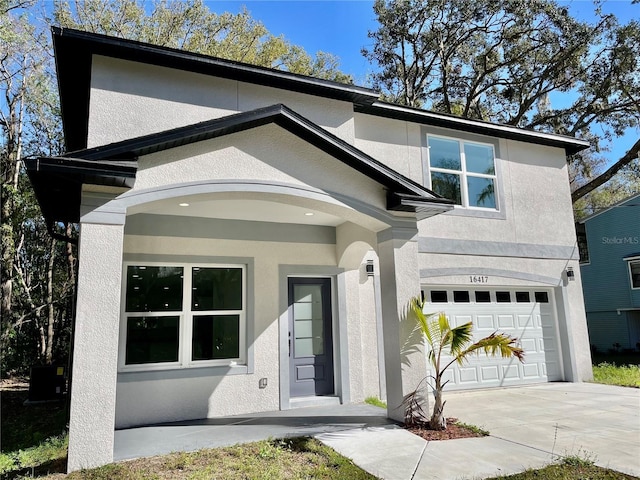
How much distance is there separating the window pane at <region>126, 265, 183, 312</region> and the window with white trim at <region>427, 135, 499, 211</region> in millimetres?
6115

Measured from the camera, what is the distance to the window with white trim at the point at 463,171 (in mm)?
10609

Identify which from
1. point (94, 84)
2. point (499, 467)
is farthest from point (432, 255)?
point (94, 84)

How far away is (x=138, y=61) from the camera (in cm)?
708

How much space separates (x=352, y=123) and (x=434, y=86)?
15121 mm

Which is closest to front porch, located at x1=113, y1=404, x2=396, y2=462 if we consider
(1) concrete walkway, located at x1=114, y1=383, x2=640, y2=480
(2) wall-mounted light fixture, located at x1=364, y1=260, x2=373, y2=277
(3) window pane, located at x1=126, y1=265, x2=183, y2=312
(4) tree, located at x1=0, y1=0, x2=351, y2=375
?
(1) concrete walkway, located at x1=114, y1=383, x2=640, y2=480

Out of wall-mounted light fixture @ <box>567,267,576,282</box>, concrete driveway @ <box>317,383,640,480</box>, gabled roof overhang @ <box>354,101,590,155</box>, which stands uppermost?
gabled roof overhang @ <box>354,101,590,155</box>

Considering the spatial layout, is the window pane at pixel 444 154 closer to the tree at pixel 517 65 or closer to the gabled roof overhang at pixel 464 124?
the gabled roof overhang at pixel 464 124

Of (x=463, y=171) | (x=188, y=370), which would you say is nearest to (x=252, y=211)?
(x=188, y=370)

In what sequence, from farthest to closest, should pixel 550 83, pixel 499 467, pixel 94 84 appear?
pixel 550 83, pixel 94 84, pixel 499 467

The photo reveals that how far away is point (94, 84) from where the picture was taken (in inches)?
266

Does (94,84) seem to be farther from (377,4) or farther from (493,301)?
(377,4)

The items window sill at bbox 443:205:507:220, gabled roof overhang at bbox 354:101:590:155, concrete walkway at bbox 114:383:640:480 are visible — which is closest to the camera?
A: concrete walkway at bbox 114:383:640:480

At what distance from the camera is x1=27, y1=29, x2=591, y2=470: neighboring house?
560cm

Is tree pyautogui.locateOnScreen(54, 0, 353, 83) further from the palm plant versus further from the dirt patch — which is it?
the dirt patch
